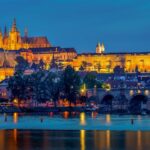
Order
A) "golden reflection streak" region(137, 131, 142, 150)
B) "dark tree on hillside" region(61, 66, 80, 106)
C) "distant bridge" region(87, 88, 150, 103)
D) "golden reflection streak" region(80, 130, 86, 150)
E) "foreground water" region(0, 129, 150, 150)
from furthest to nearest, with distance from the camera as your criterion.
Result: "distant bridge" region(87, 88, 150, 103)
"dark tree on hillside" region(61, 66, 80, 106)
"golden reflection streak" region(80, 130, 86, 150)
"foreground water" region(0, 129, 150, 150)
"golden reflection streak" region(137, 131, 142, 150)

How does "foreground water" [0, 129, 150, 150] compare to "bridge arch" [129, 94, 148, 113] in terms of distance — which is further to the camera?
"bridge arch" [129, 94, 148, 113]

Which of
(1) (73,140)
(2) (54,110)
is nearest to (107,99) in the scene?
(2) (54,110)

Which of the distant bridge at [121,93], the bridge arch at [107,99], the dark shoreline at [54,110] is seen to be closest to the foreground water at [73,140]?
the dark shoreline at [54,110]

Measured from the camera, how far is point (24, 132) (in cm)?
6612

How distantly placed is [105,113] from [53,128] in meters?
40.9

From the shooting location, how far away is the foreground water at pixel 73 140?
53125 mm

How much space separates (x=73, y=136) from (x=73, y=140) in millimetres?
3531

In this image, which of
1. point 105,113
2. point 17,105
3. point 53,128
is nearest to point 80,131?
point 53,128

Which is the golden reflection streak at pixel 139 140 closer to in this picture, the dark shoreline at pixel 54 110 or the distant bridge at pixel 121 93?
the dark shoreline at pixel 54 110

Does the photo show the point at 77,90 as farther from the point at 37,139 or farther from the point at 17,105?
the point at 37,139

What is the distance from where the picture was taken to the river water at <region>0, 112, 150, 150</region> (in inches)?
2112

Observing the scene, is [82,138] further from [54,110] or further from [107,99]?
[107,99]

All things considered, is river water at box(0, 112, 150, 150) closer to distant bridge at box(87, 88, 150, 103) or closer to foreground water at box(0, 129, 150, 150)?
foreground water at box(0, 129, 150, 150)

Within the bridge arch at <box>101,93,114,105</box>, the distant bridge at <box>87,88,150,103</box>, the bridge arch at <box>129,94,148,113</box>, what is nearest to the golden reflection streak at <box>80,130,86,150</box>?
the bridge arch at <box>129,94,148,113</box>
